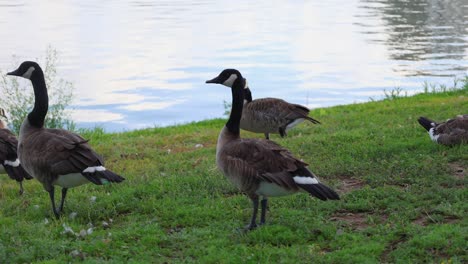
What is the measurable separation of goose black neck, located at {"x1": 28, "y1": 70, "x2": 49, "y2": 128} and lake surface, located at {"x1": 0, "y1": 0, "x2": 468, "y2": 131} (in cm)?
950

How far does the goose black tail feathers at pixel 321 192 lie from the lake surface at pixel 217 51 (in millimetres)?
12018

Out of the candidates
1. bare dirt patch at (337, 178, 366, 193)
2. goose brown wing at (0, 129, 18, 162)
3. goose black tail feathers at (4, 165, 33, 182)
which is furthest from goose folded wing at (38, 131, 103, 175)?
bare dirt patch at (337, 178, 366, 193)

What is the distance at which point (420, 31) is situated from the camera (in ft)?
126

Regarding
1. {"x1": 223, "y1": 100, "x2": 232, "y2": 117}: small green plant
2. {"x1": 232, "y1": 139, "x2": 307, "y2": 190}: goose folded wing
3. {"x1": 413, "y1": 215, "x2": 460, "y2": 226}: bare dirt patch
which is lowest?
{"x1": 223, "y1": 100, "x2": 232, "y2": 117}: small green plant

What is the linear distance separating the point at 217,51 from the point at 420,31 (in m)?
13.3

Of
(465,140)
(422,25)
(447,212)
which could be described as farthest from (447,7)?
(447,212)

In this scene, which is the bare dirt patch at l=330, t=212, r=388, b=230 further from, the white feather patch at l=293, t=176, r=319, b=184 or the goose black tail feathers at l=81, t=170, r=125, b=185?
the goose black tail feathers at l=81, t=170, r=125, b=185

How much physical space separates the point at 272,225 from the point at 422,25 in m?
35.2

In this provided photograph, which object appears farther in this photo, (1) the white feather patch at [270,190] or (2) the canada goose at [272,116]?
(2) the canada goose at [272,116]

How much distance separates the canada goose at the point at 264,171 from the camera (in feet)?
24.9

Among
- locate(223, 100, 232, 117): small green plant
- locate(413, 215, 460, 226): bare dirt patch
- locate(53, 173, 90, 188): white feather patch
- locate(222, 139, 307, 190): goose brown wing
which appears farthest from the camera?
locate(223, 100, 232, 117): small green plant

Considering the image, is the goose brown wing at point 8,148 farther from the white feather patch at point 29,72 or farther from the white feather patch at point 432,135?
the white feather patch at point 432,135

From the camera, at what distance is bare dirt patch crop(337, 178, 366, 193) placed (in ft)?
31.3

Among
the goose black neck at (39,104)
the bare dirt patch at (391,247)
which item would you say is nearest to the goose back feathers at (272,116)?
the goose black neck at (39,104)
